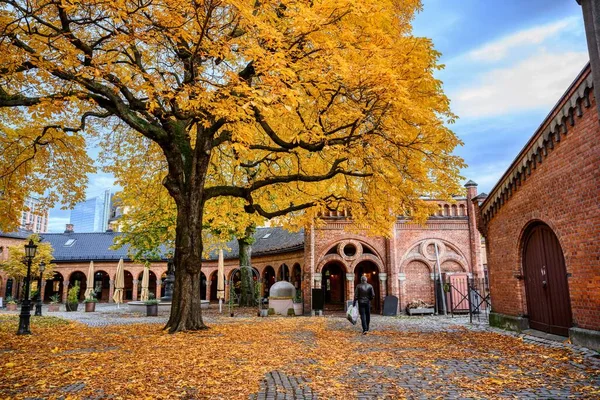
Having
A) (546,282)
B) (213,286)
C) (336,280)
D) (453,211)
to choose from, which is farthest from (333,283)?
(546,282)

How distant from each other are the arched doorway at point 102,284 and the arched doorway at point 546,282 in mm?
39040

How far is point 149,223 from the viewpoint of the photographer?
22.5 metres

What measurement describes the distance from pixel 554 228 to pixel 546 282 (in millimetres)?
1727

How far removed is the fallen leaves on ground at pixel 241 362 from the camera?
5.58m

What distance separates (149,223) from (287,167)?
9.77m

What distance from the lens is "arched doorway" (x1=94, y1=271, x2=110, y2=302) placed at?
135ft

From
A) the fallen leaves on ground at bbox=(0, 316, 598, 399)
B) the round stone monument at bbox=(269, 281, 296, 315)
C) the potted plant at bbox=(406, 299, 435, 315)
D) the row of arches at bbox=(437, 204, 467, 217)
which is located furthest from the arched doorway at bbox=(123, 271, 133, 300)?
the row of arches at bbox=(437, 204, 467, 217)

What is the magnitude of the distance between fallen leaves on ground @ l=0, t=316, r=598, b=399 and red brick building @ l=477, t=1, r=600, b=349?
1257 millimetres

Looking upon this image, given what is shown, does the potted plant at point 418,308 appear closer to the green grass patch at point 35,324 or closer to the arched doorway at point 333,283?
the arched doorway at point 333,283

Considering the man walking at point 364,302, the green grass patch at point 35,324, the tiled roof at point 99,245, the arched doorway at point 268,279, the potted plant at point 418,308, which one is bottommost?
the green grass patch at point 35,324

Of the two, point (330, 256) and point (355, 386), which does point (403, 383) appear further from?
point (330, 256)

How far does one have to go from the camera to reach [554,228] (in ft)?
→ 33.0

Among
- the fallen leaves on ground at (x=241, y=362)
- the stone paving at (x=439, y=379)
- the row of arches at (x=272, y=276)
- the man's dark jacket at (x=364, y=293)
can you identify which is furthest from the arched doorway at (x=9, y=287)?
the stone paving at (x=439, y=379)

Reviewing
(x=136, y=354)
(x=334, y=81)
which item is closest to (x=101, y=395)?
(x=136, y=354)
